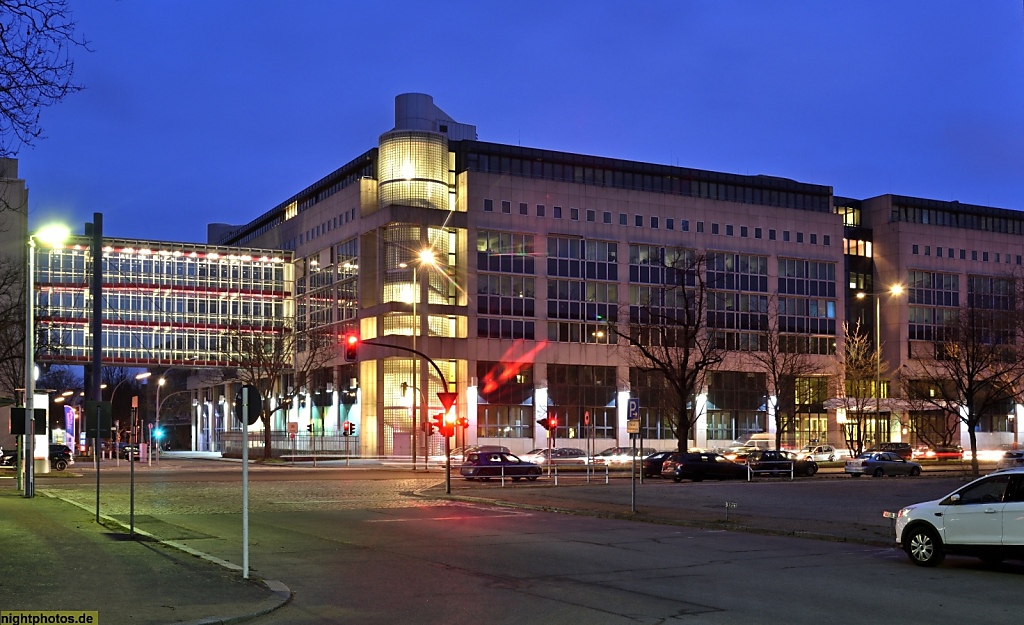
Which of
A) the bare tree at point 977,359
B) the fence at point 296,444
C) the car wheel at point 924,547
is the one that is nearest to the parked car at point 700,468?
the bare tree at point 977,359

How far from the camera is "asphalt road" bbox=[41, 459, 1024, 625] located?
12398 millimetres

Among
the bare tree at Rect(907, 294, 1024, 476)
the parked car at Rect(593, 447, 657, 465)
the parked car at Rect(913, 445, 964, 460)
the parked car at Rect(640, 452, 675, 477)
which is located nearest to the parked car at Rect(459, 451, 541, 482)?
the parked car at Rect(640, 452, 675, 477)

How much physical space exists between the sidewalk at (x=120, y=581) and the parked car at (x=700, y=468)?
29.5m

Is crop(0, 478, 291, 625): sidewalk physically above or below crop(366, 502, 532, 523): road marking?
above

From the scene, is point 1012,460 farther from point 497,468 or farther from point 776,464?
point 497,468

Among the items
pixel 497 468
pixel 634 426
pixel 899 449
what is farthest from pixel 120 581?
pixel 899 449

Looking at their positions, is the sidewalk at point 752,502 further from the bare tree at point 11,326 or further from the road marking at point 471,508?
the bare tree at point 11,326

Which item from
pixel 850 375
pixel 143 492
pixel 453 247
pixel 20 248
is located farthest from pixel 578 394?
pixel 143 492

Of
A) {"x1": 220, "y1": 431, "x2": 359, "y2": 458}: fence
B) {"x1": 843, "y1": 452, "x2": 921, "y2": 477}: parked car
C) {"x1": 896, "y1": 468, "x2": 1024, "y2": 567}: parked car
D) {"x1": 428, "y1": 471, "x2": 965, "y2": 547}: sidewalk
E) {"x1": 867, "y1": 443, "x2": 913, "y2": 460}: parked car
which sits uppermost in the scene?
{"x1": 896, "y1": 468, "x2": 1024, "y2": 567}: parked car

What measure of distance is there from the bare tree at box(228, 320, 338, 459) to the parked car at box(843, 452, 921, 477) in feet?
118

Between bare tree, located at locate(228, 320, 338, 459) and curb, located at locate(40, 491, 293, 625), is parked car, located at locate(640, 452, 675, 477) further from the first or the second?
Result: curb, located at locate(40, 491, 293, 625)

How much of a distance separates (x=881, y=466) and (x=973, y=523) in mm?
38163

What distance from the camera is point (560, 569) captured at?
16375 millimetres

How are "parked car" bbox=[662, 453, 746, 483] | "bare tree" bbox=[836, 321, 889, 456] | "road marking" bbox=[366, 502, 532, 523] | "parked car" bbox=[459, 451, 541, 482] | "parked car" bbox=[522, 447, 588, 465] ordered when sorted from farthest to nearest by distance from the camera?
"bare tree" bbox=[836, 321, 889, 456] → "parked car" bbox=[522, 447, 588, 465] → "parked car" bbox=[459, 451, 541, 482] → "parked car" bbox=[662, 453, 746, 483] → "road marking" bbox=[366, 502, 532, 523]
